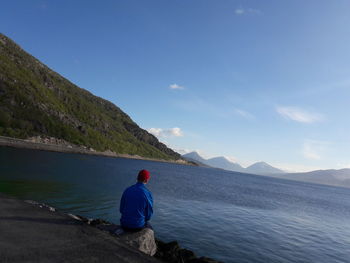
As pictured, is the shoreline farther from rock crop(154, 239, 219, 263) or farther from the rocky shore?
the rocky shore

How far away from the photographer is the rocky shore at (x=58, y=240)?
850 cm

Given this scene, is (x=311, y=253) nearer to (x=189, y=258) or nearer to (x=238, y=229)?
(x=238, y=229)

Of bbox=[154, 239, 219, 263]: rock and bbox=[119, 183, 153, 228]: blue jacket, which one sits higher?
bbox=[119, 183, 153, 228]: blue jacket

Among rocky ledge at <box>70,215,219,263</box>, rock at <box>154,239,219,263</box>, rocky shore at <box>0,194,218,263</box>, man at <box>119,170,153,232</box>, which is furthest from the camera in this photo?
rock at <box>154,239,219,263</box>

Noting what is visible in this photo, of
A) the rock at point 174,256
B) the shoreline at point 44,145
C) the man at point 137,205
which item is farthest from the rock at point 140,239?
the shoreline at point 44,145

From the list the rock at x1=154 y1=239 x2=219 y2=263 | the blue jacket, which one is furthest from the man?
the rock at x1=154 y1=239 x2=219 y2=263

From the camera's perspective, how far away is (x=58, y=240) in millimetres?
9953

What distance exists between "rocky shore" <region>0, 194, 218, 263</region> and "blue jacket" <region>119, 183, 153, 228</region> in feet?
1.74

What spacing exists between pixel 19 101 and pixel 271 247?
15633 centimetres

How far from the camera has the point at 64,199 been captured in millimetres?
34281

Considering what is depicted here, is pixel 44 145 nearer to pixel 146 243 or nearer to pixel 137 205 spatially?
pixel 146 243

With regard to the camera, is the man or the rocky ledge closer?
the man

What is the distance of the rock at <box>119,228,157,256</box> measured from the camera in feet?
36.8

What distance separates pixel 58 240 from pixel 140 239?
323cm
